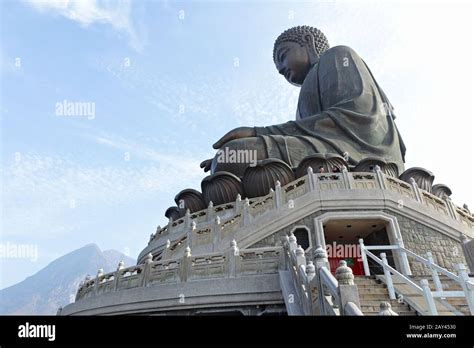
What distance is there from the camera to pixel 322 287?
11.6 feet

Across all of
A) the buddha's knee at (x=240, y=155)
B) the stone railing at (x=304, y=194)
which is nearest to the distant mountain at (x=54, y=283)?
the buddha's knee at (x=240, y=155)

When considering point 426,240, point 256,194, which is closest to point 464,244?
point 426,240

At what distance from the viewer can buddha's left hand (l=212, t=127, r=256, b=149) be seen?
15867 millimetres

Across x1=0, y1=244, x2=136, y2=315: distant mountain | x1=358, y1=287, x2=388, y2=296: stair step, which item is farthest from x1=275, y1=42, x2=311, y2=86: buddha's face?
x1=0, y1=244, x2=136, y2=315: distant mountain

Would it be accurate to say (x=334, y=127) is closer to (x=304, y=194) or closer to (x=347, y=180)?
(x=347, y=180)

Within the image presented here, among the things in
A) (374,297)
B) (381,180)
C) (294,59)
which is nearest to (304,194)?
(381,180)

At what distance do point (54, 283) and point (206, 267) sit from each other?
94.7 m

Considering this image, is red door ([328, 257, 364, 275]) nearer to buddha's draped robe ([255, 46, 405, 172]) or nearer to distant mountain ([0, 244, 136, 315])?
buddha's draped robe ([255, 46, 405, 172])

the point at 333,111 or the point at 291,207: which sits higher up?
the point at 333,111

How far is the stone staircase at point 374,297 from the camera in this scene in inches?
169

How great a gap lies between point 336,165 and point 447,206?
413 cm

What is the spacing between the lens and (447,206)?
973cm

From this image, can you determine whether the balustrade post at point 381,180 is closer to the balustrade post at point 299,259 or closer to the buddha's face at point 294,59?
the balustrade post at point 299,259
